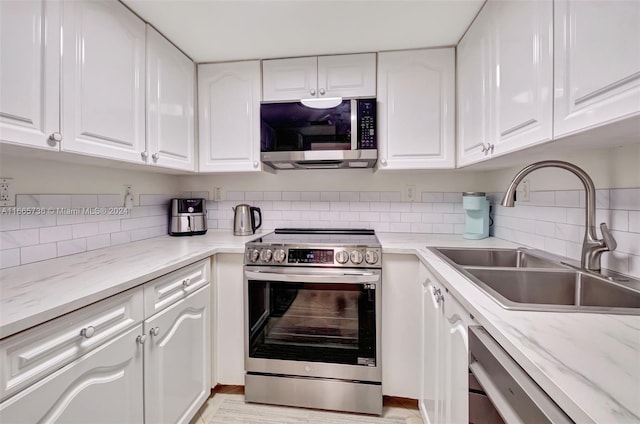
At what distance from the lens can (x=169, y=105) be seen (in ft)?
5.46

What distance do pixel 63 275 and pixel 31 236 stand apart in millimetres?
369

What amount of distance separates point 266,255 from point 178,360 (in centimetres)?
63

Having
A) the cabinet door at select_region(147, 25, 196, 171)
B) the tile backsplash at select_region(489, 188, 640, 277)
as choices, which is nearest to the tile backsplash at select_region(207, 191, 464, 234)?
the tile backsplash at select_region(489, 188, 640, 277)

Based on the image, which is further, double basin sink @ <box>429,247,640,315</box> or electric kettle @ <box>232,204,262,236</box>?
electric kettle @ <box>232,204,262,236</box>

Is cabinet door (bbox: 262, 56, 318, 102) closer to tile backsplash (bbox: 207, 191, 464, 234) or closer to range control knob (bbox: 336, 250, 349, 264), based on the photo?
tile backsplash (bbox: 207, 191, 464, 234)

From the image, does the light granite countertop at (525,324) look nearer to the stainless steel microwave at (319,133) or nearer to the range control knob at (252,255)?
the range control knob at (252,255)

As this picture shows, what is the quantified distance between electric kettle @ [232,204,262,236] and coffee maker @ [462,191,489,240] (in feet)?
4.72

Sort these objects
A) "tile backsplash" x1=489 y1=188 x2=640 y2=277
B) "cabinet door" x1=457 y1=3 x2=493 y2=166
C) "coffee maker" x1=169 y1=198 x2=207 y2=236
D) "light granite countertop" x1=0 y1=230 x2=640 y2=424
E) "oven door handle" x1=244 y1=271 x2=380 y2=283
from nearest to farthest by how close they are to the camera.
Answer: "light granite countertop" x1=0 y1=230 x2=640 y2=424 → "tile backsplash" x1=489 y1=188 x2=640 y2=277 → "cabinet door" x1=457 y1=3 x2=493 y2=166 → "oven door handle" x1=244 y1=271 x2=380 y2=283 → "coffee maker" x1=169 y1=198 x2=207 y2=236

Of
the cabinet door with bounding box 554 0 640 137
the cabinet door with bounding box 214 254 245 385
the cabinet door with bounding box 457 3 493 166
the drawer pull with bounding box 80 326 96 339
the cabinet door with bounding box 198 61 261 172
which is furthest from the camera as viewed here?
the cabinet door with bounding box 198 61 261 172

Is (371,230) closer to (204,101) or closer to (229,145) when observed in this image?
(229,145)

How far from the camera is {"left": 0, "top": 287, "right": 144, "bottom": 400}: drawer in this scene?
2.21 feet

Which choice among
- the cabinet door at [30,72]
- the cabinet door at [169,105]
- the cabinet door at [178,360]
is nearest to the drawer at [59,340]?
the cabinet door at [178,360]

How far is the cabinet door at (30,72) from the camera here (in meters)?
0.88

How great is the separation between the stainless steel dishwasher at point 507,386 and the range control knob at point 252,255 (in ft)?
3.67
